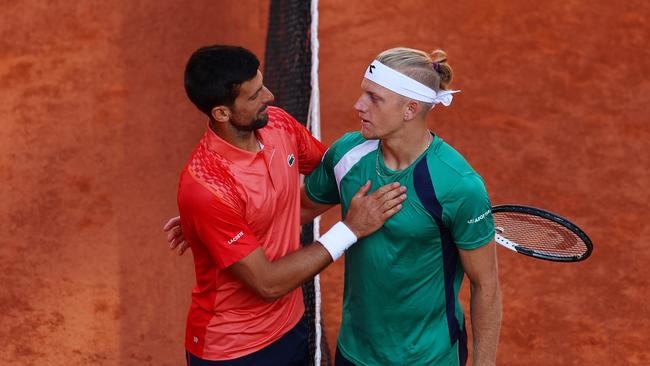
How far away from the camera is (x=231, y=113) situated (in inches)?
138

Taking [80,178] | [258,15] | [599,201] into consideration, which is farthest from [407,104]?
[258,15]

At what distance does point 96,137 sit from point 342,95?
2.61 metres

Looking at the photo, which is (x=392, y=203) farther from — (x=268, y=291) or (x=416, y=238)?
(x=268, y=291)

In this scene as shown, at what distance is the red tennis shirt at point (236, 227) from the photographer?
3.39 metres

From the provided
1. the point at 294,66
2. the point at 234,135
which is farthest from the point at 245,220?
the point at 294,66

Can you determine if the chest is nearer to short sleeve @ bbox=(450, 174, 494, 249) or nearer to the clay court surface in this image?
short sleeve @ bbox=(450, 174, 494, 249)

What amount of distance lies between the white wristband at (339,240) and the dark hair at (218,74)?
2.31 ft

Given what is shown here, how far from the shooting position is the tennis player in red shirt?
340 cm

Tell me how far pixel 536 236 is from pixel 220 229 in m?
1.71

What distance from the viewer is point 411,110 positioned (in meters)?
3.46

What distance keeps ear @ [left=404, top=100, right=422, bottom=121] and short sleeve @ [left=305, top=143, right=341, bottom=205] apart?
17.6 inches

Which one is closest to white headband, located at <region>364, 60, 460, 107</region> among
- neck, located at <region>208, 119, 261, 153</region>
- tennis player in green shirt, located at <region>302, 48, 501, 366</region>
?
tennis player in green shirt, located at <region>302, 48, 501, 366</region>

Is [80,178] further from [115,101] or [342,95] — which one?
[342,95]

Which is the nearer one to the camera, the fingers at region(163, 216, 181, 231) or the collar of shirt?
the collar of shirt
